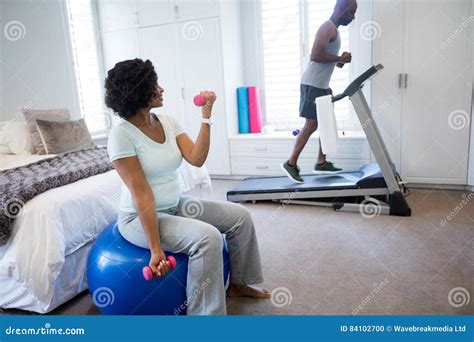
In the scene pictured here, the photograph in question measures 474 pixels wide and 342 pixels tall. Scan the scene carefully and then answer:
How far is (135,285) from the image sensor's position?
1528mm

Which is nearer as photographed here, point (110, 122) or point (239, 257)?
point (239, 257)

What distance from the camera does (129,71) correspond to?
1.53 m

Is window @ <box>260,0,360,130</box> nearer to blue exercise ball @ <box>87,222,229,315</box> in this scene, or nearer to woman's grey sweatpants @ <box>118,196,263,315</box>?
woman's grey sweatpants @ <box>118,196,263,315</box>

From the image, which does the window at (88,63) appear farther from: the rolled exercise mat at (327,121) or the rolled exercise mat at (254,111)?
the rolled exercise mat at (327,121)

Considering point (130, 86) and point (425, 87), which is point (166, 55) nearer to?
point (425, 87)

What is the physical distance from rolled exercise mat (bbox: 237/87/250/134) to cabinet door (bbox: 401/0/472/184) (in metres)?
1.69

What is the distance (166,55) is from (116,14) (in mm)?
817

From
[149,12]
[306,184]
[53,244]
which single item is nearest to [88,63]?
[149,12]

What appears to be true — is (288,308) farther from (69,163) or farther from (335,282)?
(69,163)

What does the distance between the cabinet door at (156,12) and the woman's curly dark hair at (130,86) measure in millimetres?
2860

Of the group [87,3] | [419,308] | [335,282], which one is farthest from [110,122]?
[419,308]

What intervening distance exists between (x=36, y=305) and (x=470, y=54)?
3.59 m

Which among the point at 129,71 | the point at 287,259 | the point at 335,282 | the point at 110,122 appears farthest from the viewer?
the point at 110,122

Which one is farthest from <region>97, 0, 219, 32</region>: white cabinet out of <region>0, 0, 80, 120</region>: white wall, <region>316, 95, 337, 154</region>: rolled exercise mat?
<region>316, 95, 337, 154</region>: rolled exercise mat
